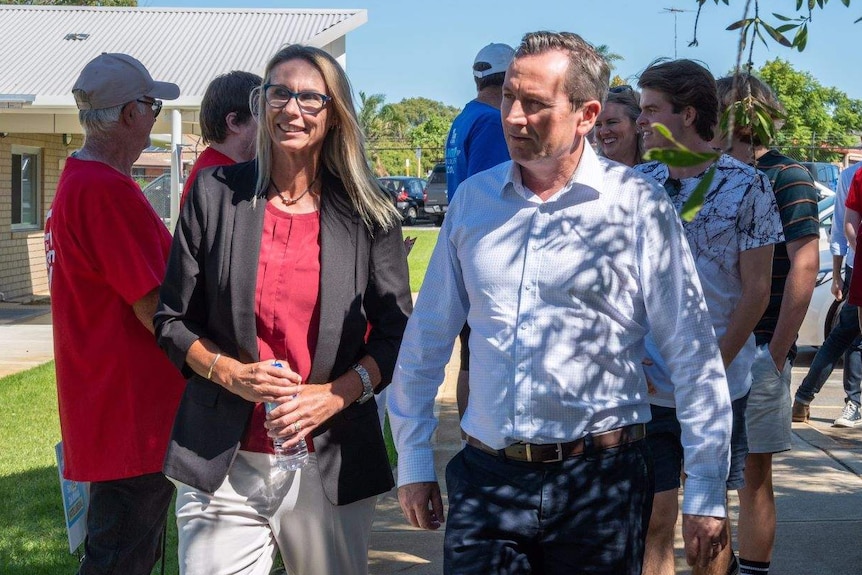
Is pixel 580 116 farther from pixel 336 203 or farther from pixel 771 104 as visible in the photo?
pixel 771 104

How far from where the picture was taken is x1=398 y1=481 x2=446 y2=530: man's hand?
316cm

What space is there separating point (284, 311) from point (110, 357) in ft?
2.67

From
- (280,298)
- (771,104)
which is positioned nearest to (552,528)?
(280,298)

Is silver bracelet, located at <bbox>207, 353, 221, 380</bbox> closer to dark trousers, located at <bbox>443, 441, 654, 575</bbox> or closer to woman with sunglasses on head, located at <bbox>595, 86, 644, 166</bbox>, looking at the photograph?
dark trousers, located at <bbox>443, 441, 654, 575</bbox>

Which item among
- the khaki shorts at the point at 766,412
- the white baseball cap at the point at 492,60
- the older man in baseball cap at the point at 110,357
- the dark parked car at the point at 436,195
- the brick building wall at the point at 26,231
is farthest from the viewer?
the dark parked car at the point at 436,195

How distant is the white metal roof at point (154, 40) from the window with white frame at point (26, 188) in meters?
1.71

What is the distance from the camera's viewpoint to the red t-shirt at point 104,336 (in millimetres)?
3695

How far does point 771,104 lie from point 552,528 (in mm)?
2160

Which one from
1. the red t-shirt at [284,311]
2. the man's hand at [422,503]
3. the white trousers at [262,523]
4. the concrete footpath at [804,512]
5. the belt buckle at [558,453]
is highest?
the red t-shirt at [284,311]

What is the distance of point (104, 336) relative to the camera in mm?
3752

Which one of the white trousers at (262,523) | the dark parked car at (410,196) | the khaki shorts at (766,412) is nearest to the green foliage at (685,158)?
the white trousers at (262,523)

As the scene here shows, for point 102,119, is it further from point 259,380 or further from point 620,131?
point 620,131

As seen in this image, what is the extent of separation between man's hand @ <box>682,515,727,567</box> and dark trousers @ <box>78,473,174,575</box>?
183 centimetres

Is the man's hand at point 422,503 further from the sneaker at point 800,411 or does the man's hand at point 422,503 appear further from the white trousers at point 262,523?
the sneaker at point 800,411
